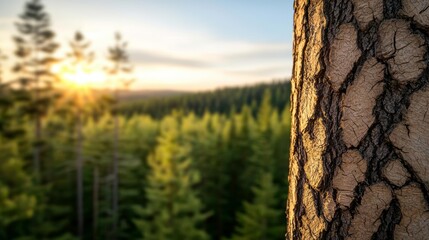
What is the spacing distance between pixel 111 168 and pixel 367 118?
31.5 m

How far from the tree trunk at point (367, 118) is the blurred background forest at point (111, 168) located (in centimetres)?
1155

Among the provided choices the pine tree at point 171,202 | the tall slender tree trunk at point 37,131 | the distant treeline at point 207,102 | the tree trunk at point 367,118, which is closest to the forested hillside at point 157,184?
the pine tree at point 171,202

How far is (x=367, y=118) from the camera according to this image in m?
1.13

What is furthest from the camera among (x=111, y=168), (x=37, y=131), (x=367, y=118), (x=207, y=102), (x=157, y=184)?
(x=207, y=102)

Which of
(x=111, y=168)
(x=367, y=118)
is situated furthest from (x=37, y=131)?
(x=367, y=118)

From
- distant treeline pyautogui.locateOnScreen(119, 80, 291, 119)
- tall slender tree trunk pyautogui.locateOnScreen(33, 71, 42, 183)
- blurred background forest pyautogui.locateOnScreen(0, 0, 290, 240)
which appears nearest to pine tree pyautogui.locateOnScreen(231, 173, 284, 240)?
blurred background forest pyautogui.locateOnScreen(0, 0, 290, 240)

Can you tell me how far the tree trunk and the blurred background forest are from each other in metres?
11.6

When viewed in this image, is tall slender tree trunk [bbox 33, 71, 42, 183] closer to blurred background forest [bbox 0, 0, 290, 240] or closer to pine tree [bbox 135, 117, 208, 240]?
blurred background forest [bbox 0, 0, 290, 240]

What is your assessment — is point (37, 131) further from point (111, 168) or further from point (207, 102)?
point (207, 102)

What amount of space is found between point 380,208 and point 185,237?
17.6 metres

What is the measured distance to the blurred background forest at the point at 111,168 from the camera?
730 inches

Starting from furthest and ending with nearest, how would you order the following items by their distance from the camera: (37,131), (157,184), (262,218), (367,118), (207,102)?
(207,102) < (37,131) < (262,218) < (157,184) < (367,118)

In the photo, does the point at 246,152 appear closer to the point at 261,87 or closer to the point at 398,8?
the point at 398,8

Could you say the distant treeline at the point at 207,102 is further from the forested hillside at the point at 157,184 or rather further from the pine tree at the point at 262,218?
the pine tree at the point at 262,218
